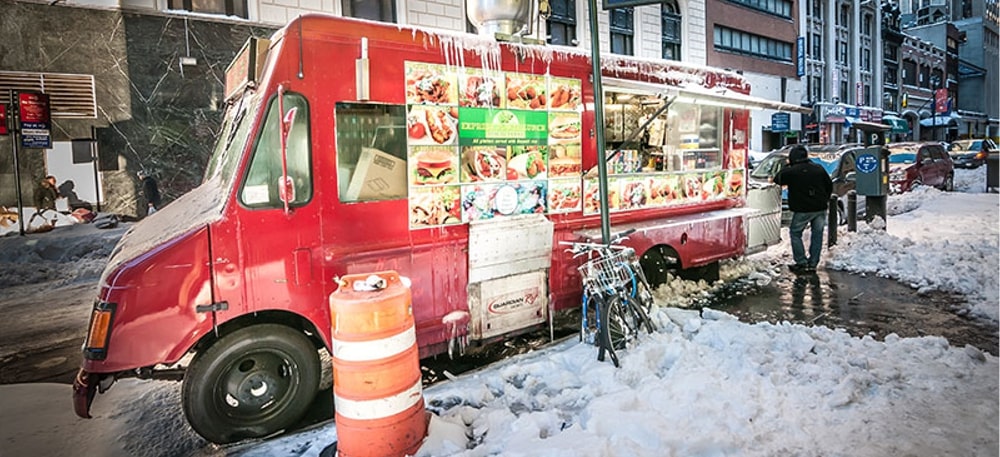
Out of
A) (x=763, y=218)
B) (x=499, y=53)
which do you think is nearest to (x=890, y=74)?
(x=763, y=218)

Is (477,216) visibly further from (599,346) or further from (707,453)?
(707,453)

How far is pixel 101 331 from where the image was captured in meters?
3.85

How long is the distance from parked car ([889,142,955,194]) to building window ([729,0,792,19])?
48.3 feet

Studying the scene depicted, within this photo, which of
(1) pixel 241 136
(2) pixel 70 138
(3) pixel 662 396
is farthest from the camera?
(2) pixel 70 138

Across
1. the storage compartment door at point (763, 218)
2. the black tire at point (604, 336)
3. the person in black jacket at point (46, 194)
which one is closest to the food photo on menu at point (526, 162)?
the black tire at point (604, 336)

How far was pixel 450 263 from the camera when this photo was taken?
17.5ft

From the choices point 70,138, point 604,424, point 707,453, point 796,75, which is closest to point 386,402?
point 604,424

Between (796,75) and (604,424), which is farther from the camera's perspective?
(796,75)

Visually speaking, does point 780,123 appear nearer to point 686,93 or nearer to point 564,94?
point 686,93

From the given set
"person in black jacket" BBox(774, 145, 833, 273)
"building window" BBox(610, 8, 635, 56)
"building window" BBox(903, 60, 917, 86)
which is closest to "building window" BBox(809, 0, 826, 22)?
"building window" BBox(903, 60, 917, 86)

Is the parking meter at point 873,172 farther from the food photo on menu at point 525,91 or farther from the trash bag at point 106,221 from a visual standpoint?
the trash bag at point 106,221

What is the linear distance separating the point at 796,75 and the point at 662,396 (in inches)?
1515

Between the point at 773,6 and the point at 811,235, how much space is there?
30.6m

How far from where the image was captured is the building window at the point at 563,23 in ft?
62.0
